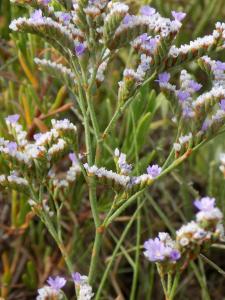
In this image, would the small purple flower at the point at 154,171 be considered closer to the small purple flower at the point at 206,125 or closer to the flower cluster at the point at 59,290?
the small purple flower at the point at 206,125

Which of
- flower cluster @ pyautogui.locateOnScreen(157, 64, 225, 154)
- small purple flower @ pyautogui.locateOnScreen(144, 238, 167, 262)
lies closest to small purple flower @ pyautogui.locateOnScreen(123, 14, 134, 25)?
flower cluster @ pyautogui.locateOnScreen(157, 64, 225, 154)

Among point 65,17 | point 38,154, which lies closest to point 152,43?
point 65,17

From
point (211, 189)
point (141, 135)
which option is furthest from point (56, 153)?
point (211, 189)

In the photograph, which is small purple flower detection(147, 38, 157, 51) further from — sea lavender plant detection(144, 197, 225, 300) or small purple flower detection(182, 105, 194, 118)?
sea lavender plant detection(144, 197, 225, 300)

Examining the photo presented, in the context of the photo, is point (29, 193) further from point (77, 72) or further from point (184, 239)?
point (184, 239)

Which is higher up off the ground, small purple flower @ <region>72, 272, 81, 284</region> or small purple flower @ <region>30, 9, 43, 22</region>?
small purple flower @ <region>30, 9, 43, 22</region>

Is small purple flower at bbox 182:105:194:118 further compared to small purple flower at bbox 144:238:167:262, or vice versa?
small purple flower at bbox 182:105:194:118

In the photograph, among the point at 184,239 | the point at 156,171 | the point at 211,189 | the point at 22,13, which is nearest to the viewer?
the point at 184,239

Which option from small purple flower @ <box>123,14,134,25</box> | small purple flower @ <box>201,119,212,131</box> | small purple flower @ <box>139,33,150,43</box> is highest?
small purple flower @ <box>139,33,150,43</box>

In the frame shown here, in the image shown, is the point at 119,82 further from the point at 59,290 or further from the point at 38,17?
the point at 59,290
